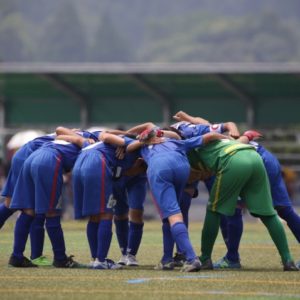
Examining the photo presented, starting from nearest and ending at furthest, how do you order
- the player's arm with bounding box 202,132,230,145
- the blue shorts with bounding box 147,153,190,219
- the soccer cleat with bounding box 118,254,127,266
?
the blue shorts with bounding box 147,153,190,219, the player's arm with bounding box 202,132,230,145, the soccer cleat with bounding box 118,254,127,266

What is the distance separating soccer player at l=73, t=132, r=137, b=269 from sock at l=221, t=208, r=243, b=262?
4.70 feet

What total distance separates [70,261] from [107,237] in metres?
0.67

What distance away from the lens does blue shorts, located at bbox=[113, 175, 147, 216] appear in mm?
14656

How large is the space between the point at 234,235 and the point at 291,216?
74 centimetres

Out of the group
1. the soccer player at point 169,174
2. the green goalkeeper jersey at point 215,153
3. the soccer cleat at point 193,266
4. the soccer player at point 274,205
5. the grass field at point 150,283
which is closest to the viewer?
the grass field at point 150,283

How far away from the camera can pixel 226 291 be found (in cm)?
1113

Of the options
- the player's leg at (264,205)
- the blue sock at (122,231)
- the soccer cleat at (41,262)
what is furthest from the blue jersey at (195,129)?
the soccer cleat at (41,262)

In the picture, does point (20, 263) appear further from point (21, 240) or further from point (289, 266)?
point (289, 266)

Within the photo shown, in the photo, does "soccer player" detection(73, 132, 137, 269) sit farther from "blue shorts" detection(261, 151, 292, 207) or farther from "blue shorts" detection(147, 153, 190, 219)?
"blue shorts" detection(261, 151, 292, 207)

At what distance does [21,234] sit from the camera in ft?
46.6

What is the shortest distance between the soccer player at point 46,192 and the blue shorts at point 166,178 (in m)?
1.21

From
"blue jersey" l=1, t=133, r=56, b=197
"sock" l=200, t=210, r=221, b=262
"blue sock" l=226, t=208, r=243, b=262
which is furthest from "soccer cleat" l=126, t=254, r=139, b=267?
"blue jersey" l=1, t=133, r=56, b=197

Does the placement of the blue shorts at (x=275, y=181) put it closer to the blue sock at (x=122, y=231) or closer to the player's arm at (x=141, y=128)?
the player's arm at (x=141, y=128)

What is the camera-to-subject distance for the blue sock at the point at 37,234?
14359 millimetres
